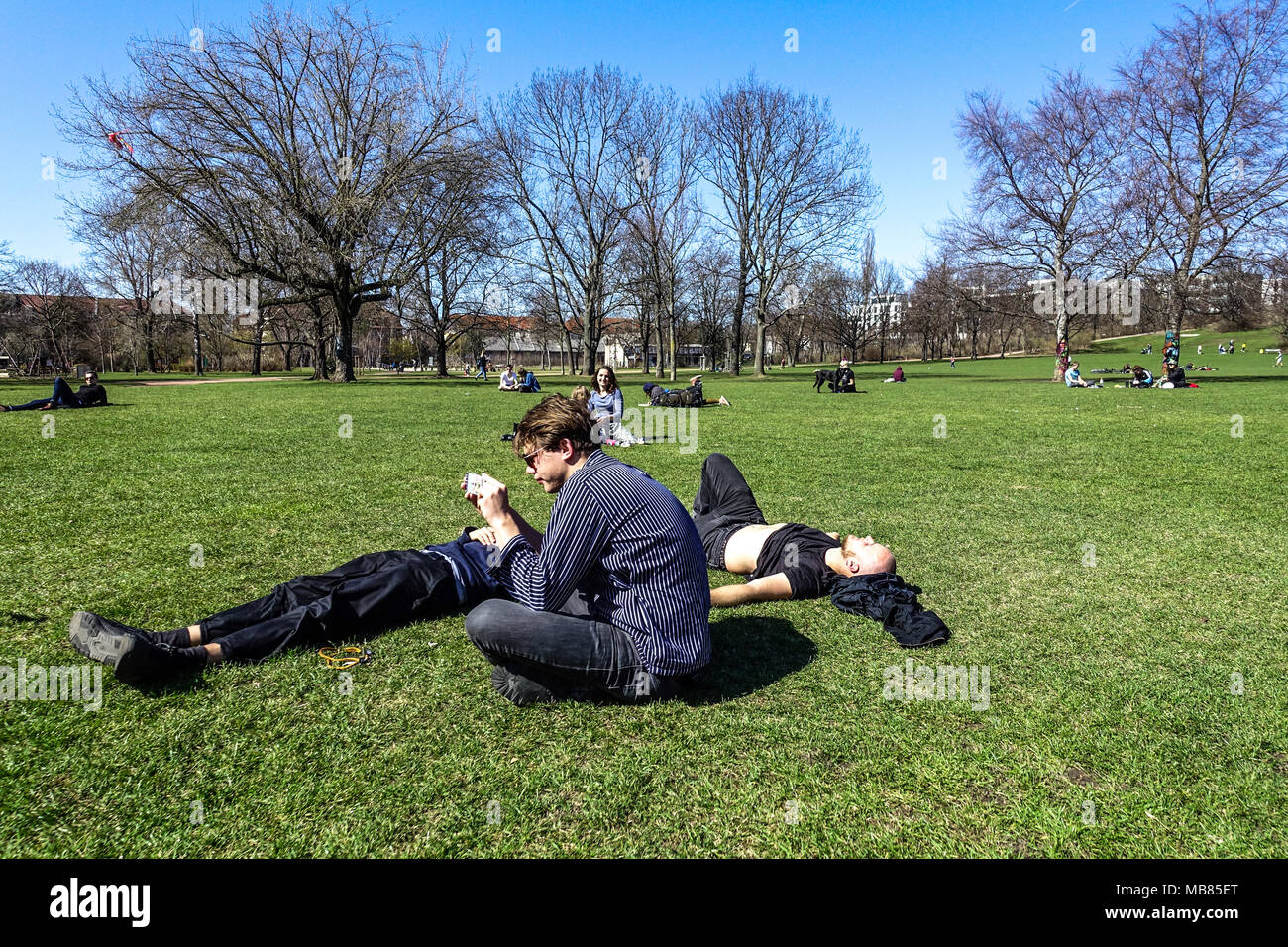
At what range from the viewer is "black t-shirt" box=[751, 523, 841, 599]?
515cm

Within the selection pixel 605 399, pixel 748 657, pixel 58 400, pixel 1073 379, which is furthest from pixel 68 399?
pixel 1073 379

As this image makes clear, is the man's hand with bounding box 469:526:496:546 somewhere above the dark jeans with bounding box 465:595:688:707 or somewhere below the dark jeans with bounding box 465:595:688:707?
above

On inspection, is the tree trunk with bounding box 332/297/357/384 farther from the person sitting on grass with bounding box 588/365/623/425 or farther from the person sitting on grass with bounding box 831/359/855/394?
the person sitting on grass with bounding box 588/365/623/425

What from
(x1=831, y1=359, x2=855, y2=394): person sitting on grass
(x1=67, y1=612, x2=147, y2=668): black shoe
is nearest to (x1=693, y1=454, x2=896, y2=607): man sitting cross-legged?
(x1=67, y1=612, x2=147, y2=668): black shoe

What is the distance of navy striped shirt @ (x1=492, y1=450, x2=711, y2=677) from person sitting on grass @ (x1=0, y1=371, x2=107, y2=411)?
728 inches

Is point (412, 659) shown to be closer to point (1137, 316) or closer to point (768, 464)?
point (768, 464)

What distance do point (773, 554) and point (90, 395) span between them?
19.2 m

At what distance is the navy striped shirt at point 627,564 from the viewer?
10.6 feet

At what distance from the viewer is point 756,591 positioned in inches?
200

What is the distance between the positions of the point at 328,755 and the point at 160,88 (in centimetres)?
3446

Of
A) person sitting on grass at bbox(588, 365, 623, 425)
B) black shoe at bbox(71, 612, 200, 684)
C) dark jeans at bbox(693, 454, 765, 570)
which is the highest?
person sitting on grass at bbox(588, 365, 623, 425)

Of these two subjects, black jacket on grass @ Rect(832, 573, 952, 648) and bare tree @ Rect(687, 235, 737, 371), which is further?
bare tree @ Rect(687, 235, 737, 371)

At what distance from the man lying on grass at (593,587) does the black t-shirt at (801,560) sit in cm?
179
